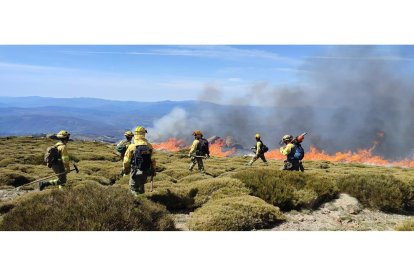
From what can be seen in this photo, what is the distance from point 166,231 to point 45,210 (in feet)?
9.91

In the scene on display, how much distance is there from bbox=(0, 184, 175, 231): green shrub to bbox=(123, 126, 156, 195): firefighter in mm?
1010

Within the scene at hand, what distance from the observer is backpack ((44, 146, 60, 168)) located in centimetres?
1364

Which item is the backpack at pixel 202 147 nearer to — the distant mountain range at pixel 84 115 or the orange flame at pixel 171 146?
the distant mountain range at pixel 84 115

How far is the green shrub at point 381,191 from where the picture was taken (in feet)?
46.8

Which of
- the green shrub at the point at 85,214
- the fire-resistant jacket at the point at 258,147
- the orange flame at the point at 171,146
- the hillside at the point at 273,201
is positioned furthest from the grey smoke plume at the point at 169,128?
the green shrub at the point at 85,214

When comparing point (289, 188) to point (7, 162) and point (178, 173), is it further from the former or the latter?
point (7, 162)

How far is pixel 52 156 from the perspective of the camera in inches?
539

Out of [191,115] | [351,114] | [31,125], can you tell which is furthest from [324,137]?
[31,125]

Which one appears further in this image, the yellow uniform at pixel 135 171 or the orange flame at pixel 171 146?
the orange flame at pixel 171 146

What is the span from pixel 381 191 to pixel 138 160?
27.7 ft

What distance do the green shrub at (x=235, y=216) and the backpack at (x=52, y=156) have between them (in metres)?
5.33

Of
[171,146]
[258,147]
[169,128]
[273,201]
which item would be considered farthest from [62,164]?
[169,128]

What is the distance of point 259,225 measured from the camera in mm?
11227

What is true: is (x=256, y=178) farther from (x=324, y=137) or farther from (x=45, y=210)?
(x=324, y=137)
